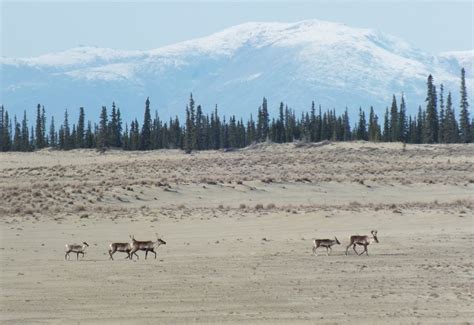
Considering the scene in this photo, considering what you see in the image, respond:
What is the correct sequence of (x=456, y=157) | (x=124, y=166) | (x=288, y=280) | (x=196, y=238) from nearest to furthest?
(x=288, y=280) → (x=196, y=238) → (x=124, y=166) → (x=456, y=157)

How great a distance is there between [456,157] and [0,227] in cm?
4662

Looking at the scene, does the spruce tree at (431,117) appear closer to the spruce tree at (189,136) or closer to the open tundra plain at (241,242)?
the spruce tree at (189,136)

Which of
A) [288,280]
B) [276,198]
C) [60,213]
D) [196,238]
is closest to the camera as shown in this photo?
[288,280]

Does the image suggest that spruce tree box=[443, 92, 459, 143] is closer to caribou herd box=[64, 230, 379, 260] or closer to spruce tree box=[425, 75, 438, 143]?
spruce tree box=[425, 75, 438, 143]

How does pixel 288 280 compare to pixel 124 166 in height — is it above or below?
below

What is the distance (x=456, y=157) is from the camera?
74.4m

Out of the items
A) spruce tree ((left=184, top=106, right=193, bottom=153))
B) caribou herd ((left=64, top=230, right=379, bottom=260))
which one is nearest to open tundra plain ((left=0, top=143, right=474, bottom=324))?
caribou herd ((left=64, top=230, right=379, bottom=260))

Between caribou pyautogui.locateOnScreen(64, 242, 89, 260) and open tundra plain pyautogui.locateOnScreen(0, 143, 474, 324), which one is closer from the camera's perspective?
open tundra plain pyautogui.locateOnScreen(0, 143, 474, 324)

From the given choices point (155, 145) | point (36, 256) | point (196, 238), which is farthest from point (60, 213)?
point (155, 145)

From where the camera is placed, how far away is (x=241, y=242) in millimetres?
32719

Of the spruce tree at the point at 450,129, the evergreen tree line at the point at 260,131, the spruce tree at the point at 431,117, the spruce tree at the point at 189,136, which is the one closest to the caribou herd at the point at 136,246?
the spruce tree at the point at 189,136

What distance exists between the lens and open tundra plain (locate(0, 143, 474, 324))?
20.7 m

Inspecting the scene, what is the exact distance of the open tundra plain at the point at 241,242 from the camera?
2069cm

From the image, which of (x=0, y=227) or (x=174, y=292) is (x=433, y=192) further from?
(x=174, y=292)
